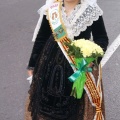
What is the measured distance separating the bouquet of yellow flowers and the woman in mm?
127

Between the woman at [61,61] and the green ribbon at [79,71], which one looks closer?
the green ribbon at [79,71]

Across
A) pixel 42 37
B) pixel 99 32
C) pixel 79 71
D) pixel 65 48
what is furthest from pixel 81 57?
pixel 42 37

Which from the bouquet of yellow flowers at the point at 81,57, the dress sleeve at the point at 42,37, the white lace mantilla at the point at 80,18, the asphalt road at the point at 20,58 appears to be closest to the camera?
the bouquet of yellow flowers at the point at 81,57

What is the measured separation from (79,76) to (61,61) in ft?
0.70

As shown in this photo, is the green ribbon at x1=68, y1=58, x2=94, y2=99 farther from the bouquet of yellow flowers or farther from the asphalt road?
the asphalt road

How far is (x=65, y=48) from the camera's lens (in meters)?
2.65

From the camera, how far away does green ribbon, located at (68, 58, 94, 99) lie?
2469mm

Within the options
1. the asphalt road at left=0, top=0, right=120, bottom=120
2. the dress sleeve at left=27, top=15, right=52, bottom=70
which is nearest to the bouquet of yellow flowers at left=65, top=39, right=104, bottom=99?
the dress sleeve at left=27, top=15, right=52, bottom=70

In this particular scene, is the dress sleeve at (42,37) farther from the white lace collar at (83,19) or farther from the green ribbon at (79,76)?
the green ribbon at (79,76)

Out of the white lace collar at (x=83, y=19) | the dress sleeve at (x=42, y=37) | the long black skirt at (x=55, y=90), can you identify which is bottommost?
the long black skirt at (x=55, y=90)

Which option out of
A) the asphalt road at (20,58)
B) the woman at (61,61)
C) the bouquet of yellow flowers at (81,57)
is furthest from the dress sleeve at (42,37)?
the asphalt road at (20,58)

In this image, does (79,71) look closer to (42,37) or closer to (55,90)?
(55,90)

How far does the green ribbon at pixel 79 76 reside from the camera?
2.47m

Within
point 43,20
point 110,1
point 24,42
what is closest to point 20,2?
point 110,1
